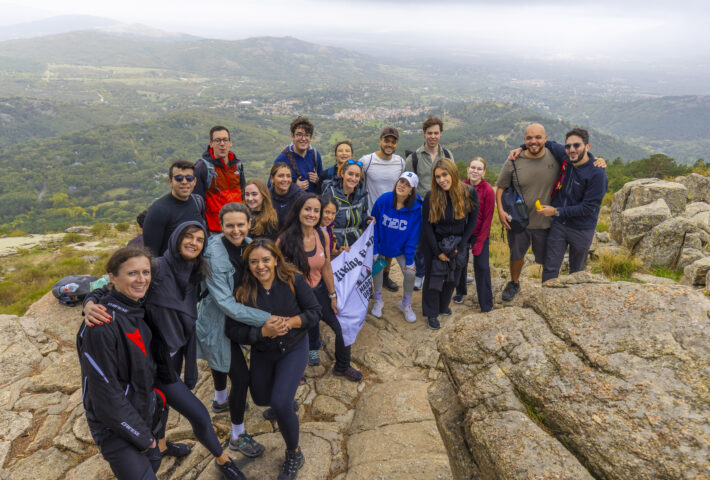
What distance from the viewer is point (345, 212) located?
510 cm

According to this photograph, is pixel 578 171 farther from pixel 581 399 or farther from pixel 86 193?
pixel 86 193

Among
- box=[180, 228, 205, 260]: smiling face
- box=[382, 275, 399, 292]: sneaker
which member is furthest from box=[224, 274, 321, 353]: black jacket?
box=[382, 275, 399, 292]: sneaker

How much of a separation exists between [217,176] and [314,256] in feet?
7.18

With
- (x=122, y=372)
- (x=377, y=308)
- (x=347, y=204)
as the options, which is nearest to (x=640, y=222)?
(x=377, y=308)

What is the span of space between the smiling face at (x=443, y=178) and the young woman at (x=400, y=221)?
1.18ft

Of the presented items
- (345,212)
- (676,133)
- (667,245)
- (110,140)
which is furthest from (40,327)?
(676,133)

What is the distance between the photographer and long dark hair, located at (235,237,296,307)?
328 cm

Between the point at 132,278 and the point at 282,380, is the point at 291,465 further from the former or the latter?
the point at 132,278

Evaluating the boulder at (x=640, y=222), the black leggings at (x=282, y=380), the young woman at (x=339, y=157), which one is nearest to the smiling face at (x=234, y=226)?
the black leggings at (x=282, y=380)

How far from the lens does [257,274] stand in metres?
3.31

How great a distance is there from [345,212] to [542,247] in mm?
3200

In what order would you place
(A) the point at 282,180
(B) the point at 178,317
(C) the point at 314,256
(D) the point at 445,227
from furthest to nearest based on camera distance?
(D) the point at 445,227, (A) the point at 282,180, (C) the point at 314,256, (B) the point at 178,317

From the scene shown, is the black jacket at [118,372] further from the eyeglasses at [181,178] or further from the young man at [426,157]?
the young man at [426,157]

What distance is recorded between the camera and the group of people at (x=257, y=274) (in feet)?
8.57
